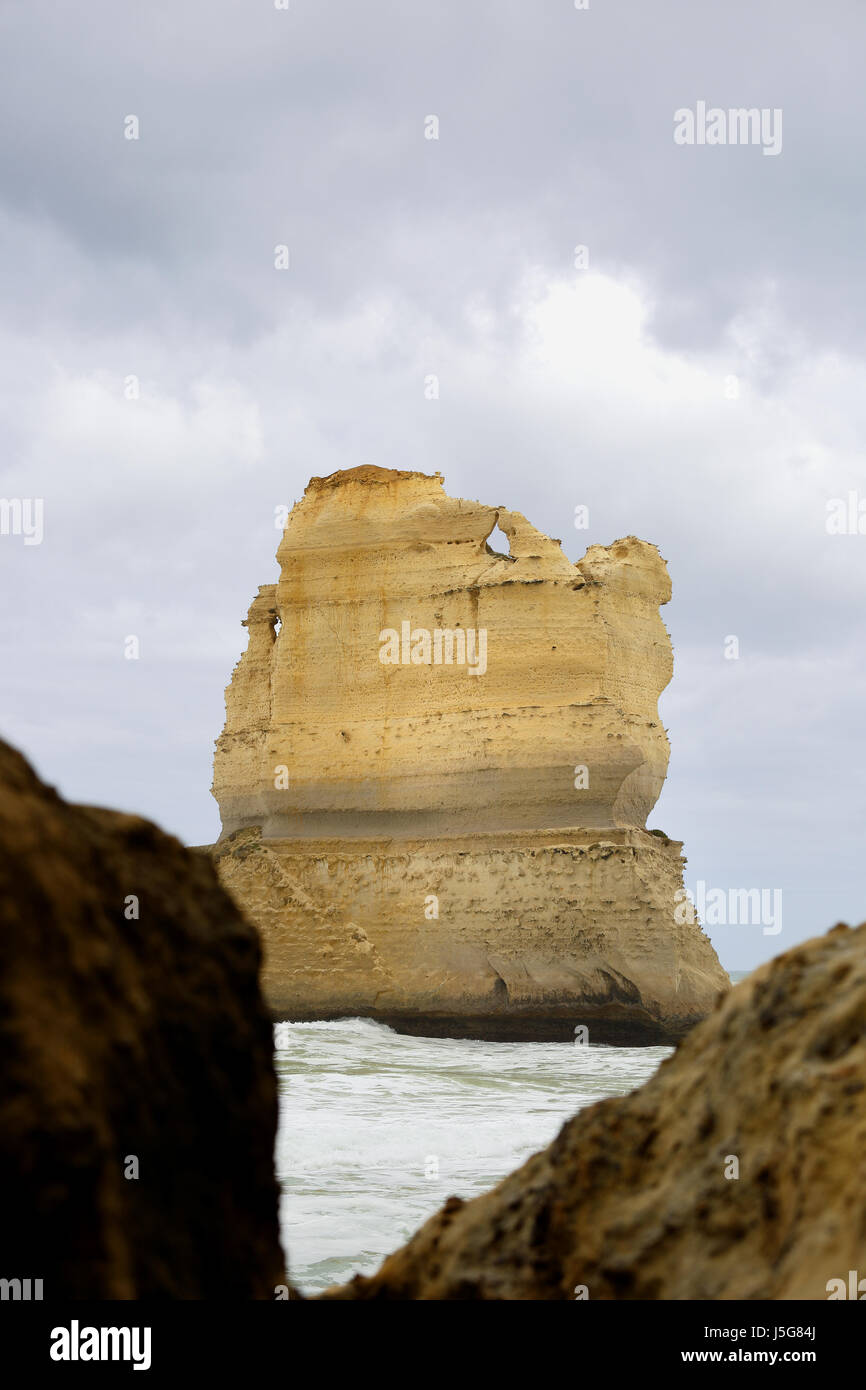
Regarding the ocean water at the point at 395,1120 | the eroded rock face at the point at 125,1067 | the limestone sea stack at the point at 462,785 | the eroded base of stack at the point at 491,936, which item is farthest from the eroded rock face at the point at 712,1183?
the limestone sea stack at the point at 462,785

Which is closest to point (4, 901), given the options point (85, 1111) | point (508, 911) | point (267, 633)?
point (85, 1111)

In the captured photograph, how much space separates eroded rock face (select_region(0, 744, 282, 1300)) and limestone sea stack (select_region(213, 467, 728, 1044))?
59.7 feet

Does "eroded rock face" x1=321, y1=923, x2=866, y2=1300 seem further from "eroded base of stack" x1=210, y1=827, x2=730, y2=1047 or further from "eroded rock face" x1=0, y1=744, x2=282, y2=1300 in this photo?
"eroded base of stack" x1=210, y1=827, x2=730, y2=1047

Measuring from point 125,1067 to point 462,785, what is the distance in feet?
65.7

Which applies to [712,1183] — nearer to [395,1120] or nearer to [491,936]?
[395,1120]

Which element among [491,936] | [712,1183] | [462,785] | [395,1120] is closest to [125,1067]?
[712,1183]

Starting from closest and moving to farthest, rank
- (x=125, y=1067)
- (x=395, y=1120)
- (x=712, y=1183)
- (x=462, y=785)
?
(x=125, y=1067) → (x=712, y=1183) → (x=395, y=1120) → (x=462, y=785)

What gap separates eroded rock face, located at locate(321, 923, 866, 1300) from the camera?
8.64 ft

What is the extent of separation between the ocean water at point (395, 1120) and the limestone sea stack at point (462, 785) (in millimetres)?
888

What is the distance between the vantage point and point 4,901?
2188mm

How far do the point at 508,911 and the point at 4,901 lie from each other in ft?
63.4

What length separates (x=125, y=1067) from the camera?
7.68ft

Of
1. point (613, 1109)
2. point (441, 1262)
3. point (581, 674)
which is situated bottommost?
point (441, 1262)

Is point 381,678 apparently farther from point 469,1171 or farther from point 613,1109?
point 613,1109
